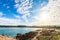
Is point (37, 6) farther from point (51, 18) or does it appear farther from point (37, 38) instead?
point (37, 38)

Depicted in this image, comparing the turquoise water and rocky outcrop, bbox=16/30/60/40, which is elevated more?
the turquoise water

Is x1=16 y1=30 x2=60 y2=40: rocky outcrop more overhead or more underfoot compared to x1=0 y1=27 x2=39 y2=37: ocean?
more underfoot

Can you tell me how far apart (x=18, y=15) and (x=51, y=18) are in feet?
2.46

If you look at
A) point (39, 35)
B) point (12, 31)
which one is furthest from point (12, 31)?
point (39, 35)

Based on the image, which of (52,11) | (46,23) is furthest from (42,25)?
(52,11)

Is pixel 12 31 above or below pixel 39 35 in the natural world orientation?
above

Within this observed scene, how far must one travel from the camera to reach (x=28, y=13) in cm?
443

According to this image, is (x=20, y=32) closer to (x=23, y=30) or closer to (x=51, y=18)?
(x=23, y=30)

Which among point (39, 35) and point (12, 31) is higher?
point (12, 31)

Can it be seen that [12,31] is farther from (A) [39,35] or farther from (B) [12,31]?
(A) [39,35]

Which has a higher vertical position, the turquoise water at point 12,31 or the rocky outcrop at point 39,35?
the turquoise water at point 12,31

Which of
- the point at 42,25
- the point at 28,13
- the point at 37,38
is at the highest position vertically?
the point at 28,13

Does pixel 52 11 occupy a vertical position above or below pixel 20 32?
above

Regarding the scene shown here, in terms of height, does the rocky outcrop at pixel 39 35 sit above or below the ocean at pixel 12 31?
below
